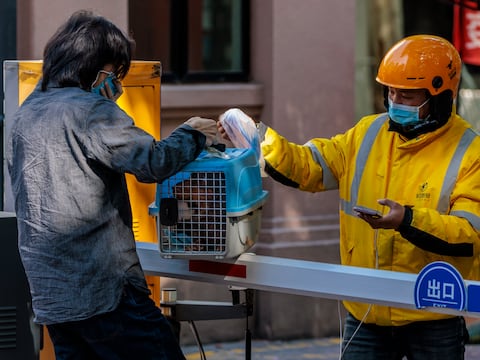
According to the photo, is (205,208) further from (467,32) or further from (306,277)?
(467,32)

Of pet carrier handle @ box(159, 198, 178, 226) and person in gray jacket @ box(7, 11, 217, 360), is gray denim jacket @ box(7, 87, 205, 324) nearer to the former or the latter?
person in gray jacket @ box(7, 11, 217, 360)

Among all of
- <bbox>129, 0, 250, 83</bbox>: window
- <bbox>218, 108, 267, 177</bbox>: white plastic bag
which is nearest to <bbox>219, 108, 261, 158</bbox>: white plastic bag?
<bbox>218, 108, 267, 177</bbox>: white plastic bag

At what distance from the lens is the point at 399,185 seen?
4441mm

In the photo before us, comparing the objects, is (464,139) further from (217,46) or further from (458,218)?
(217,46)

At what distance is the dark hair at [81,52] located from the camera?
159 inches

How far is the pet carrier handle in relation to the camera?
405cm

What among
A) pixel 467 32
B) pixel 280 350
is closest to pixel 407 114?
pixel 280 350

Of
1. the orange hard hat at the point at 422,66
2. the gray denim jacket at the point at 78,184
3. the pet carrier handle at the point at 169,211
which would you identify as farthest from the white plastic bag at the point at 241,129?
the orange hard hat at the point at 422,66

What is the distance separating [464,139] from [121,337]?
1465 millimetres

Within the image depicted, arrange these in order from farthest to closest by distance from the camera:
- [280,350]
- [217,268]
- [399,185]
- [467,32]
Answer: [467,32] < [280,350] < [399,185] < [217,268]

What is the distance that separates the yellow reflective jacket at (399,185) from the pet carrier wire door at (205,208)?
1.84 ft

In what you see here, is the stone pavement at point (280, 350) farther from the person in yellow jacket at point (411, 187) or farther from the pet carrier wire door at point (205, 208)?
the pet carrier wire door at point (205, 208)

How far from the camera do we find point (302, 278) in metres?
4.12

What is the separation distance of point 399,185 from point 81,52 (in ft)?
4.22
